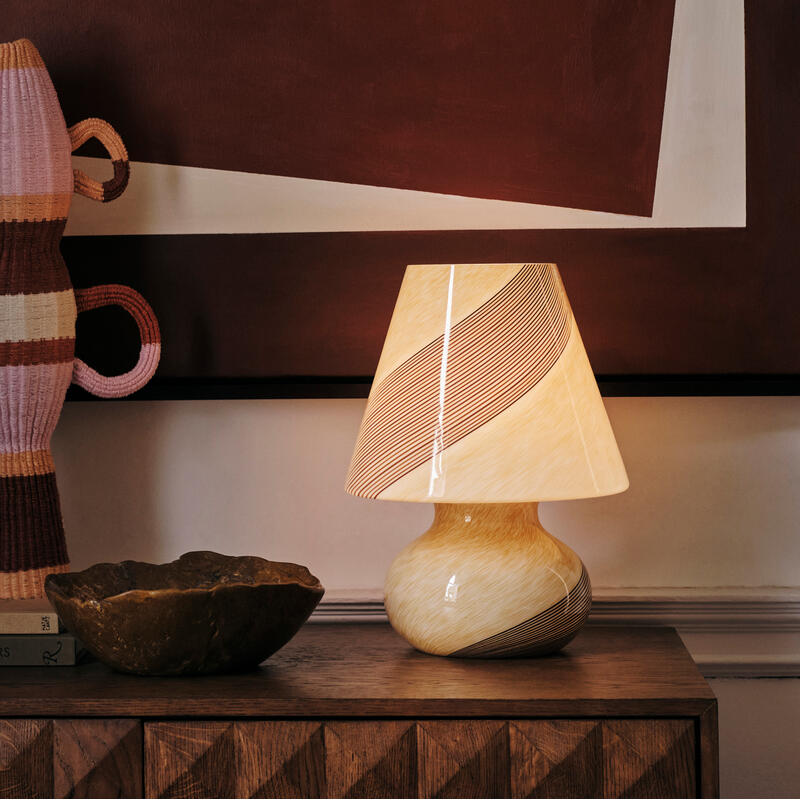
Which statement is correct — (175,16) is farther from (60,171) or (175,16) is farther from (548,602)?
(548,602)

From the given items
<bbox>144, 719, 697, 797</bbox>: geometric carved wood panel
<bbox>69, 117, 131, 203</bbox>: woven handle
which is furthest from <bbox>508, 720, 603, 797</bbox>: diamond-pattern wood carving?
<bbox>69, 117, 131, 203</bbox>: woven handle

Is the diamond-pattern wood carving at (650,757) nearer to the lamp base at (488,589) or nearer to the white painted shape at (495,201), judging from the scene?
the lamp base at (488,589)

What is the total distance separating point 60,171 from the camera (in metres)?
A: 1.04

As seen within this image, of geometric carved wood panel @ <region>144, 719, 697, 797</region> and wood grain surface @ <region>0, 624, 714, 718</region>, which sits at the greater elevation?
wood grain surface @ <region>0, 624, 714, 718</region>

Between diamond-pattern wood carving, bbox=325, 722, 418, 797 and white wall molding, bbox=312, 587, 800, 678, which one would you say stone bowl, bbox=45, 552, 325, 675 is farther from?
white wall molding, bbox=312, 587, 800, 678

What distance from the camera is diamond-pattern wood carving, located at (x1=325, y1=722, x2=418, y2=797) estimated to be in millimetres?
819

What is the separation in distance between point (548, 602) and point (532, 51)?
0.64 m

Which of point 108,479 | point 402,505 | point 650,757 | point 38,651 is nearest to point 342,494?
point 402,505

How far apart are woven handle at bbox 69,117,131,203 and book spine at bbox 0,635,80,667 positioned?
501 mm

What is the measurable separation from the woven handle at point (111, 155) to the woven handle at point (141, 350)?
0.11m

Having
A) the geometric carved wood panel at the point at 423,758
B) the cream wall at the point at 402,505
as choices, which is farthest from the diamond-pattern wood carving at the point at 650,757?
the cream wall at the point at 402,505

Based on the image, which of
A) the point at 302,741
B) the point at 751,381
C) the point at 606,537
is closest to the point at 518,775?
the point at 302,741

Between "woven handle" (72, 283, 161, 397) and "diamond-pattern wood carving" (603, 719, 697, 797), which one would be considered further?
"woven handle" (72, 283, 161, 397)

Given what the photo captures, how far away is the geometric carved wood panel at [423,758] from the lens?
807mm
